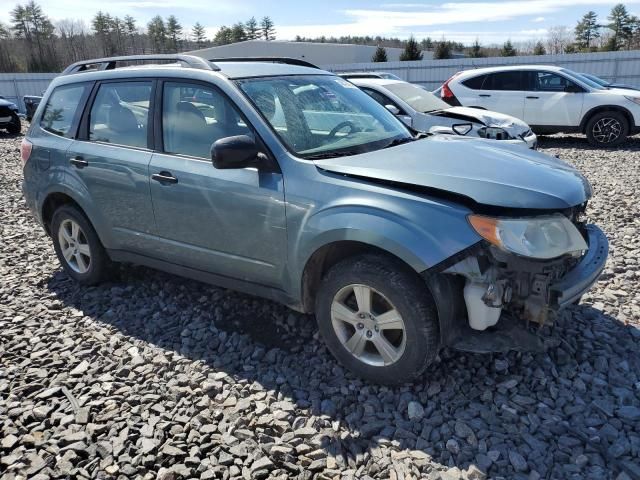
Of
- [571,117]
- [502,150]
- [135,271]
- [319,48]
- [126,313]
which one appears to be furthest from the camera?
[319,48]

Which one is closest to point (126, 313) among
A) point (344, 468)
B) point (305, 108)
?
point (305, 108)

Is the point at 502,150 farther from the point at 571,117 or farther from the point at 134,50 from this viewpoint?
the point at 134,50

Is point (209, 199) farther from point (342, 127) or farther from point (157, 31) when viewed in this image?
point (157, 31)

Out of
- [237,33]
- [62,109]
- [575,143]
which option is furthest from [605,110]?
[237,33]

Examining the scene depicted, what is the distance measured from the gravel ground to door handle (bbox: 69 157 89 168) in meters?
1.14

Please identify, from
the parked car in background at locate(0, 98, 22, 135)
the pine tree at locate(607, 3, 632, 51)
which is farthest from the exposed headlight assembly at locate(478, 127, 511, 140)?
the pine tree at locate(607, 3, 632, 51)

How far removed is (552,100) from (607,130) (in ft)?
4.28

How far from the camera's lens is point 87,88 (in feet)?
14.5

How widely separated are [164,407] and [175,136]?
1852 mm

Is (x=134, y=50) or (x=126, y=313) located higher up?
(x=134, y=50)

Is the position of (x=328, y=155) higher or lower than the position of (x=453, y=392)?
higher

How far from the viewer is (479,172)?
9.77 feet

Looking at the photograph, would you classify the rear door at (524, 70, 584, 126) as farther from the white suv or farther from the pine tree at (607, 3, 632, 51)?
the pine tree at (607, 3, 632, 51)

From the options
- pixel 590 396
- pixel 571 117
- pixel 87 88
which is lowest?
pixel 590 396
